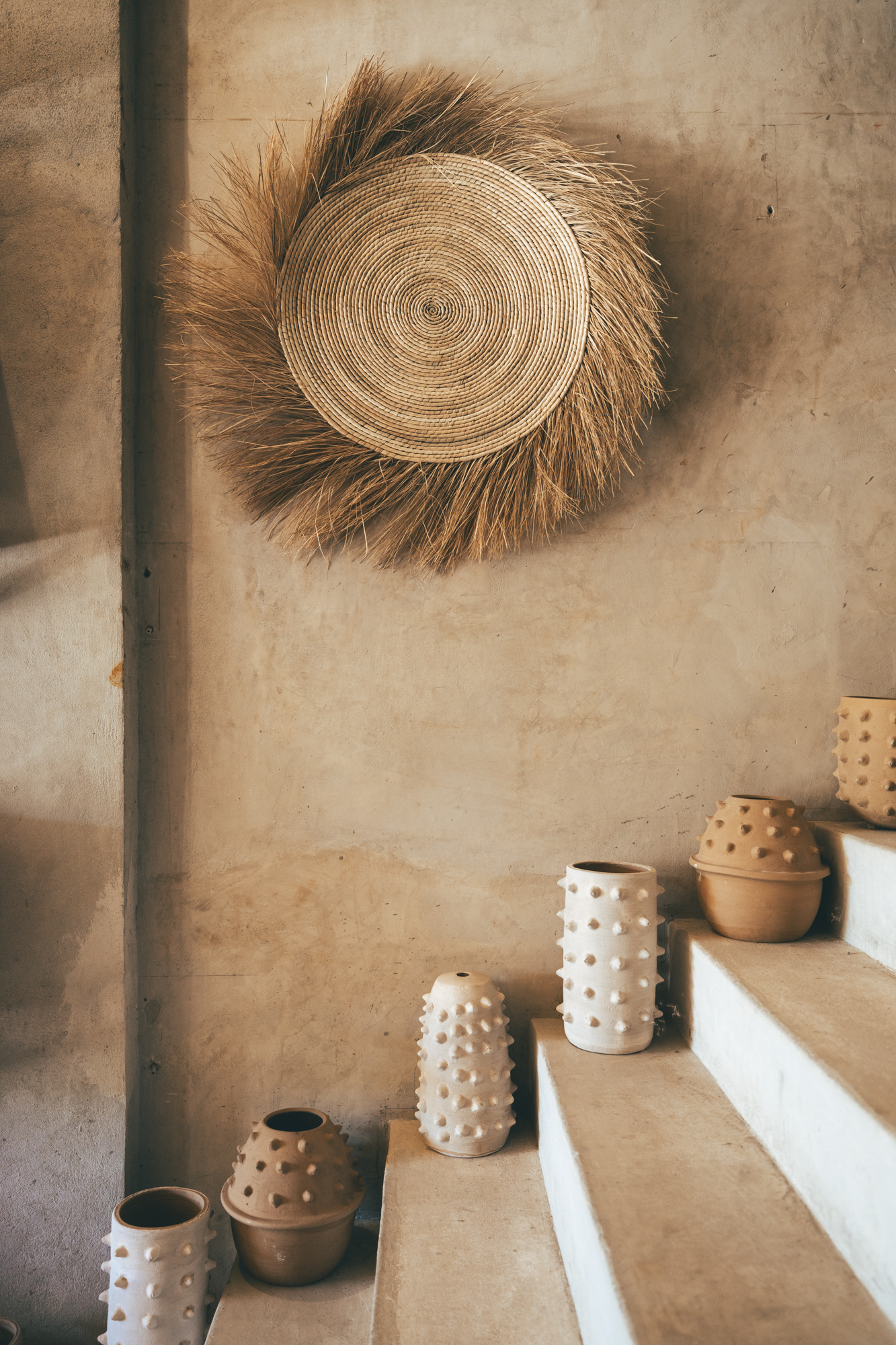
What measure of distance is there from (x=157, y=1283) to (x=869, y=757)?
4.77 feet

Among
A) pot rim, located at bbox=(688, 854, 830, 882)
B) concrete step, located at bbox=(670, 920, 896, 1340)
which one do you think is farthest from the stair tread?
pot rim, located at bbox=(688, 854, 830, 882)

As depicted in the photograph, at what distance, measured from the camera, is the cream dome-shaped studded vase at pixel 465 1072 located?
4.54 feet

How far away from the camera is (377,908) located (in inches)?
63.1

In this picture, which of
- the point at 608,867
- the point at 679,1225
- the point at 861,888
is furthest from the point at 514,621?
the point at 679,1225

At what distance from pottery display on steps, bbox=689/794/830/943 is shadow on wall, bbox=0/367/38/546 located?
139 centimetres

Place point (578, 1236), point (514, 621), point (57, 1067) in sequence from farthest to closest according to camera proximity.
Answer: point (514, 621), point (57, 1067), point (578, 1236)

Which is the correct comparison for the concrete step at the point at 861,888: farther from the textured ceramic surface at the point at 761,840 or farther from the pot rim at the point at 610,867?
the pot rim at the point at 610,867

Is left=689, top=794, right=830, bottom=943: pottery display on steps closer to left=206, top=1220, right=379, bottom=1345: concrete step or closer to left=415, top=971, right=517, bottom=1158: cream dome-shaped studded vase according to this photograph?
left=415, top=971, right=517, bottom=1158: cream dome-shaped studded vase

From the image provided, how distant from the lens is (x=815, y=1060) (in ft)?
3.17

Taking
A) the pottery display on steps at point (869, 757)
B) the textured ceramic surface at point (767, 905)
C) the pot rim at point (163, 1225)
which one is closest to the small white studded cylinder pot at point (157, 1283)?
the pot rim at point (163, 1225)

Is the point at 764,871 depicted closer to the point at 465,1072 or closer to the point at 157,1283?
the point at 465,1072

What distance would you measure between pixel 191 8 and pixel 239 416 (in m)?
0.81

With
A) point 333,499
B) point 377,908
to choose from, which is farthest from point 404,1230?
point 333,499

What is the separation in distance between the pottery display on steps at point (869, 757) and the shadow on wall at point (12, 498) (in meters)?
1.55
